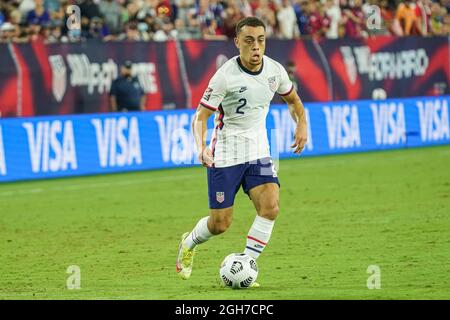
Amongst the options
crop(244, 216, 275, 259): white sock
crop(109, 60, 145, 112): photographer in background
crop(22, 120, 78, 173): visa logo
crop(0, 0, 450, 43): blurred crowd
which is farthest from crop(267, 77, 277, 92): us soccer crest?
crop(109, 60, 145, 112): photographer in background

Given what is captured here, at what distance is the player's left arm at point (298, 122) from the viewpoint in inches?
414

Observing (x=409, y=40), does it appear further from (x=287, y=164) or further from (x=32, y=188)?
(x=32, y=188)

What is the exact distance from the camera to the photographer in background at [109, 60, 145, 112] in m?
24.1

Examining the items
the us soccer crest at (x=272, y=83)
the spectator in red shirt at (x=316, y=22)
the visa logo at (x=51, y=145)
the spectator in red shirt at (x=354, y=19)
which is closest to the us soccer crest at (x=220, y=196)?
the us soccer crest at (x=272, y=83)

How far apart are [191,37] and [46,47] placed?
15.0 ft

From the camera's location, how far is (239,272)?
33.5 feet

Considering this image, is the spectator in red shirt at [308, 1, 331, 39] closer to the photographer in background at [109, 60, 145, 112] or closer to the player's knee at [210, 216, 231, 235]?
the photographer in background at [109, 60, 145, 112]

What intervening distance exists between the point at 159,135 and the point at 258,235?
13094mm

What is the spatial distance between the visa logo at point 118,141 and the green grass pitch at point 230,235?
0.47 meters

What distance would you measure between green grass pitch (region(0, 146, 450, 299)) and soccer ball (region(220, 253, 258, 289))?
0.30ft

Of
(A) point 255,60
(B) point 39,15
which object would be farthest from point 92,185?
(A) point 255,60

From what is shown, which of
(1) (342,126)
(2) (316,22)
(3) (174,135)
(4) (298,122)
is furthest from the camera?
(2) (316,22)

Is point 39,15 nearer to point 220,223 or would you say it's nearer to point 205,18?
point 205,18
